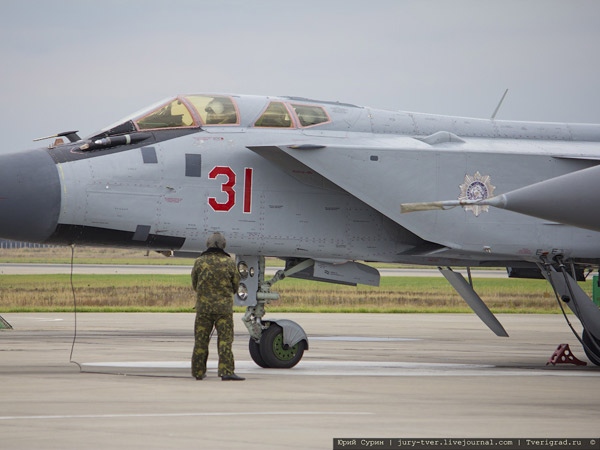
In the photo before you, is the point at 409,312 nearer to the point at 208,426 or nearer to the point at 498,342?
the point at 498,342

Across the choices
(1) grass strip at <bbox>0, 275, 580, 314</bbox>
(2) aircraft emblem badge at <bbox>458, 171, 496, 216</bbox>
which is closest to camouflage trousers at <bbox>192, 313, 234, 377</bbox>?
(2) aircraft emblem badge at <bbox>458, 171, 496, 216</bbox>

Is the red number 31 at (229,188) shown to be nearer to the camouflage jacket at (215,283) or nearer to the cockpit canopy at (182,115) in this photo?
the cockpit canopy at (182,115)

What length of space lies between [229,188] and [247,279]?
1.34 metres

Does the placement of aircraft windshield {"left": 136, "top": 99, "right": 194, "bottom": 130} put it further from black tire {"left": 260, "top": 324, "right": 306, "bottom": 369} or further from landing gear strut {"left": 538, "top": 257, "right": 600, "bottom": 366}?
landing gear strut {"left": 538, "top": 257, "right": 600, "bottom": 366}

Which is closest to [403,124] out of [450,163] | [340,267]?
[450,163]

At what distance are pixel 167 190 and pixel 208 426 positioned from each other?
Result: 5513 millimetres

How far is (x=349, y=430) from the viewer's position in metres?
8.08

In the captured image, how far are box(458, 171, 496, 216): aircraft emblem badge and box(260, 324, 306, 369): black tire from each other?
319 cm

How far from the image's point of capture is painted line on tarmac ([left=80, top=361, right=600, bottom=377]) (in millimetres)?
13547

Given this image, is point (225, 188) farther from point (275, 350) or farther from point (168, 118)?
point (275, 350)

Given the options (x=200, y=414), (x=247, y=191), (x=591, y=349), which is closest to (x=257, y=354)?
(x=247, y=191)

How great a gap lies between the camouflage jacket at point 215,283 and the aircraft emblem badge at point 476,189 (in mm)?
3696

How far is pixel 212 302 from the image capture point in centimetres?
1227

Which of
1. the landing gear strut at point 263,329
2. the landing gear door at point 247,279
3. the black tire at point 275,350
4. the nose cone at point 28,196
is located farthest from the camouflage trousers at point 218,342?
the nose cone at point 28,196
